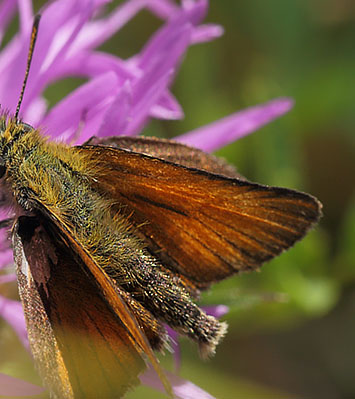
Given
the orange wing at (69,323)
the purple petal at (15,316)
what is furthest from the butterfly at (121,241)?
the purple petal at (15,316)

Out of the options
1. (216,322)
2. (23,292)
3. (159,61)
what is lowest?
(23,292)

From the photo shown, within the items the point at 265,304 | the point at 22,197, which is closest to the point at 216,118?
the point at 265,304

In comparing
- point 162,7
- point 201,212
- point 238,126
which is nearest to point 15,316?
point 201,212

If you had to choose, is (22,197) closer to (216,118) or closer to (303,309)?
(303,309)

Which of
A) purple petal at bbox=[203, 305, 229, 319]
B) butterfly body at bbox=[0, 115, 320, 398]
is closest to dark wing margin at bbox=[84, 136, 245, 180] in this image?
butterfly body at bbox=[0, 115, 320, 398]

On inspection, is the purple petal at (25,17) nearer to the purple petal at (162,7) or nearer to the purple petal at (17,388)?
the purple petal at (162,7)

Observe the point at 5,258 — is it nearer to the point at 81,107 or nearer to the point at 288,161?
the point at 81,107
